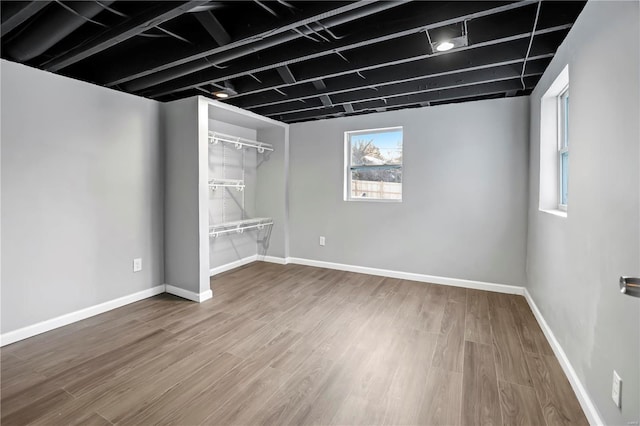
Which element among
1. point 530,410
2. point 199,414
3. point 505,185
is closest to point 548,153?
point 505,185

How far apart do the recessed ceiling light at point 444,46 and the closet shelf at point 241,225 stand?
10.3ft

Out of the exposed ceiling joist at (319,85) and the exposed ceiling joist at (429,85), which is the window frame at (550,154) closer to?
the exposed ceiling joist at (429,85)

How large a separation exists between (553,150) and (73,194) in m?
4.44

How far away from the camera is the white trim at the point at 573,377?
5.00ft

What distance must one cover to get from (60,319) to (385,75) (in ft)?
12.5

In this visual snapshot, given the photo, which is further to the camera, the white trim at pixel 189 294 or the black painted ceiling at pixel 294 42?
the white trim at pixel 189 294

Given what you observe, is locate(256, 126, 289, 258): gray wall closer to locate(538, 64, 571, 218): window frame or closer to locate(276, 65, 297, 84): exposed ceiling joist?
locate(276, 65, 297, 84): exposed ceiling joist

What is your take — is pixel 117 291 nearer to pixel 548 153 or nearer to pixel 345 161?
pixel 345 161

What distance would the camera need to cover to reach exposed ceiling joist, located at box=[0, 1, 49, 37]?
5.97 feet

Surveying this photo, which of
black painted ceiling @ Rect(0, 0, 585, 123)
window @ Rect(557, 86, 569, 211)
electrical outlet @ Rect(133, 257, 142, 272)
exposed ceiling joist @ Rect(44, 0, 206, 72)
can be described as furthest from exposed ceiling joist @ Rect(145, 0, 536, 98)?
electrical outlet @ Rect(133, 257, 142, 272)

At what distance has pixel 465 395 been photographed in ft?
5.78

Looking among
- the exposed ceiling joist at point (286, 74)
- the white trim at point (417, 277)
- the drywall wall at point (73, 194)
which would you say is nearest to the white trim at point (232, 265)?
the white trim at point (417, 277)

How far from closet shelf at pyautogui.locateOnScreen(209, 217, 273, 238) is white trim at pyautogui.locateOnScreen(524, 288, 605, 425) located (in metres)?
3.53

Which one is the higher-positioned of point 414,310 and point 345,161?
point 345,161
